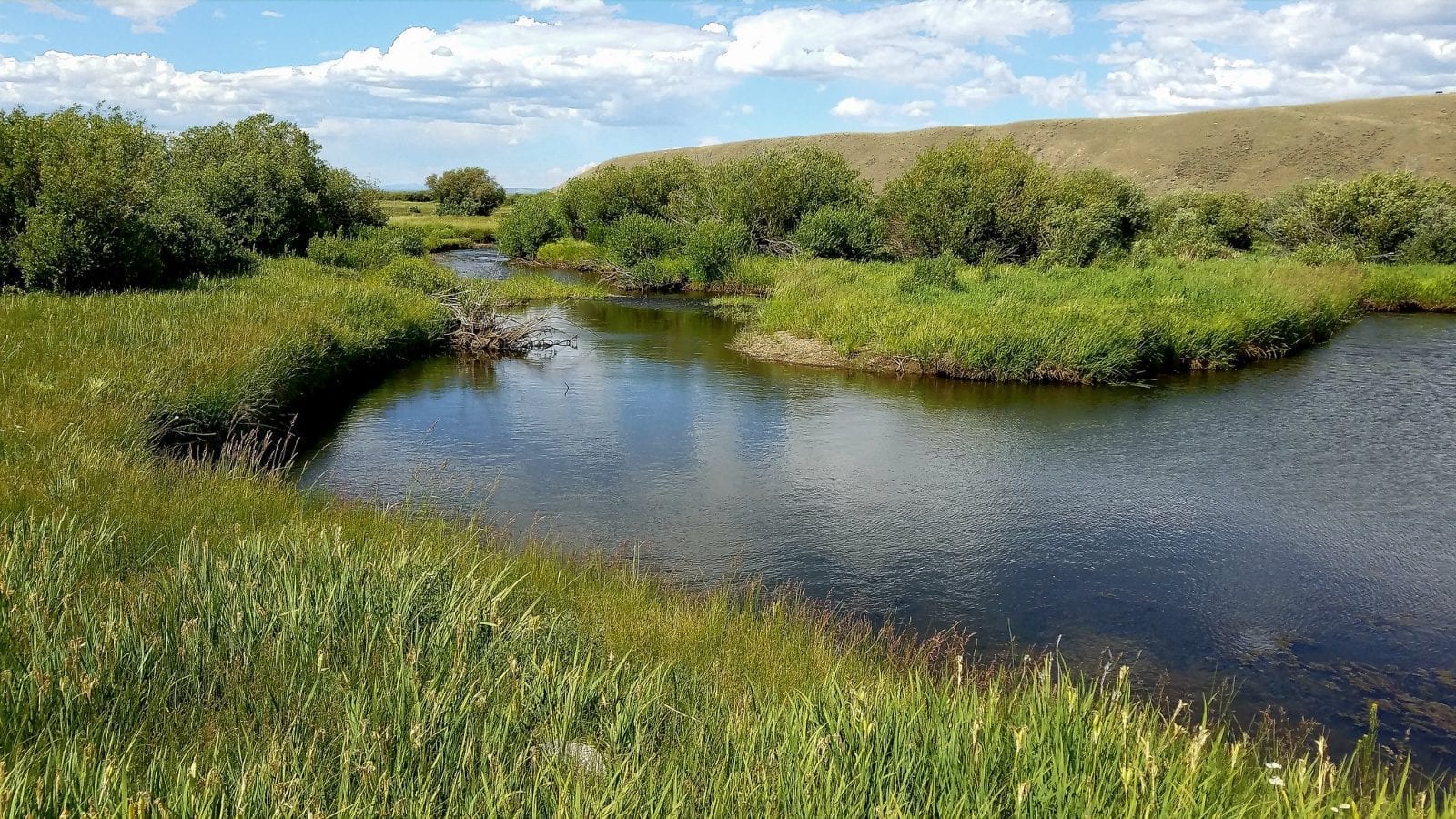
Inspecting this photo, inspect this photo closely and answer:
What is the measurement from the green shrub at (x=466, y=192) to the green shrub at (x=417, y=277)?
4646 cm

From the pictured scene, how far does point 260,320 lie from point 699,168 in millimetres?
32020

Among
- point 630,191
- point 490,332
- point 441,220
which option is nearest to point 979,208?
point 490,332

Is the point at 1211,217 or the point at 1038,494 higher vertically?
the point at 1211,217

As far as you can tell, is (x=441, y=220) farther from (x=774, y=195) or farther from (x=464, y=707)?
(x=464, y=707)

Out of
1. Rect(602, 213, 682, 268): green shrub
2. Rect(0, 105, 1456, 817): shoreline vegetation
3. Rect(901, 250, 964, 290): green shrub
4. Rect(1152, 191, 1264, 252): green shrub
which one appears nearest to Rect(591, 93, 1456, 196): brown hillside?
Rect(1152, 191, 1264, 252): green shrub

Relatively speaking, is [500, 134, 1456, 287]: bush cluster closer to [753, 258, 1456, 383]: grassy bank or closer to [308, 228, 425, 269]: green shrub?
[753, 258, 1456, 383]: grassy bank

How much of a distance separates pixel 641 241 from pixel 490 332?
1389cm

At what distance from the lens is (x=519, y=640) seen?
4352 millimetres

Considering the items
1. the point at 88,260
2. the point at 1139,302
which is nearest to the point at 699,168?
the point at 1139,302

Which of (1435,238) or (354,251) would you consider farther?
(1435,238)

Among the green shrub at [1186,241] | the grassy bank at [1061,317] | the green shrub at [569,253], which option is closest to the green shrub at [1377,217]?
the green shrub at [1186,241]

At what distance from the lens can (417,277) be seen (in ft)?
73.3

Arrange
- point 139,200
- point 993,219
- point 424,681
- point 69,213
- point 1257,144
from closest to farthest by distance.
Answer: point 424,681, point 69,213, point 139,200, point 993,219, point 1257,144

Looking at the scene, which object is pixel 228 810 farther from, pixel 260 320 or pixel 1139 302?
pixel 1139 302
